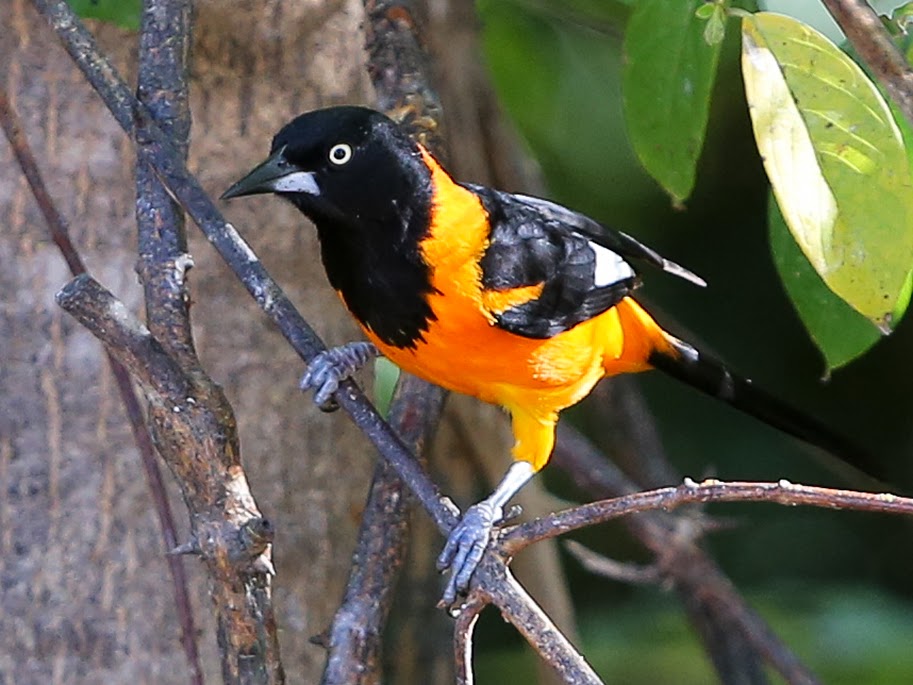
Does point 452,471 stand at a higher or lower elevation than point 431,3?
lower

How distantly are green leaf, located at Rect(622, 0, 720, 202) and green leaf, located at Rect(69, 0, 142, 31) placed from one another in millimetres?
640

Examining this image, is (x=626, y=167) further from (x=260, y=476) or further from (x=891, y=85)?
(x=891, y=85)

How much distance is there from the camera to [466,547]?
1.87 metres

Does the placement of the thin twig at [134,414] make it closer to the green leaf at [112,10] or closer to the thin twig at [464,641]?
the green leaf at [112,10]

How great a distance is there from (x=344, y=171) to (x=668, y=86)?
1.40ft

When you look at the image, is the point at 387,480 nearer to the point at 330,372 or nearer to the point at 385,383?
the point at 330,372

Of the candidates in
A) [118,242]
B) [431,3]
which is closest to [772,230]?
[118,242]

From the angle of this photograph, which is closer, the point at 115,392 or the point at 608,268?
the point at 115,392

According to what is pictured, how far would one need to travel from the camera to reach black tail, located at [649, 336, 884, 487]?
255 centimetres

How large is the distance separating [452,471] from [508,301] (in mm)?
890

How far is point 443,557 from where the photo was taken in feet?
6.10

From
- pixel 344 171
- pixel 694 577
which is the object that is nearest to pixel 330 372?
pixel 344 171

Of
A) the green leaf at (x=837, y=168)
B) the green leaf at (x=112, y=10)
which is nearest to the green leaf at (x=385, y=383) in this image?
the green leaf at (x=112, y=10)

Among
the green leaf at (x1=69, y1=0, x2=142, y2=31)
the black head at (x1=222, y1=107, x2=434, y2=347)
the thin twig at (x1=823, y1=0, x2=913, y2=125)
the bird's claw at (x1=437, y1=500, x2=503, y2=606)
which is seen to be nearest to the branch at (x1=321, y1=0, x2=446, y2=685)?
the bird's claw at (x1=437, y1=500, x2=503, y2=606)
